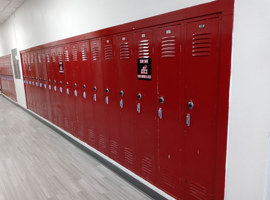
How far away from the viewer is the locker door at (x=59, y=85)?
402 cm

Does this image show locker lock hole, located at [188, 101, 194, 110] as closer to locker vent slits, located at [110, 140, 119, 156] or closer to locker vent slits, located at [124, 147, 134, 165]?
locker vent slits, located at [124, 147, 134, 165]

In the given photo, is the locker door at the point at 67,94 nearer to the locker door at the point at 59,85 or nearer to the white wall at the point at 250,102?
the locker door at the point at 59,85

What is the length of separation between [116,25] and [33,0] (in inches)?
145

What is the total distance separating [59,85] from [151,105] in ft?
9.36

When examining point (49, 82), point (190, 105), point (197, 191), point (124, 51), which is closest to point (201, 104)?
point (190, 105)

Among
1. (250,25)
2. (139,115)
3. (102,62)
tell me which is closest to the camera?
(250,25)

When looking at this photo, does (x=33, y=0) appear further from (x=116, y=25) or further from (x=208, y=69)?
(x=208, y=69)

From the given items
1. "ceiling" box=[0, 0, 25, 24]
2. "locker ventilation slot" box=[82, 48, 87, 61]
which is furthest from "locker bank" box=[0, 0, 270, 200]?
"ceiling" box=[0, 0, 25, 24]

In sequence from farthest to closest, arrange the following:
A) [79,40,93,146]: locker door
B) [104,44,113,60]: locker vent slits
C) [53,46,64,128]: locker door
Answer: [53,46,64,128]: locker door < [79,40,93,146]: locker door < [104,44,113,60]: locker vent slits

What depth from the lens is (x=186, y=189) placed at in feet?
6.32

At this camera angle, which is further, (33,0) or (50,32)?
(33,0)

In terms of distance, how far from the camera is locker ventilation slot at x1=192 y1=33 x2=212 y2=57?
1569 millimetres

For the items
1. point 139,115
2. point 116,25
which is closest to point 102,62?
point 116,25

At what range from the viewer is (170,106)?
1.96m
